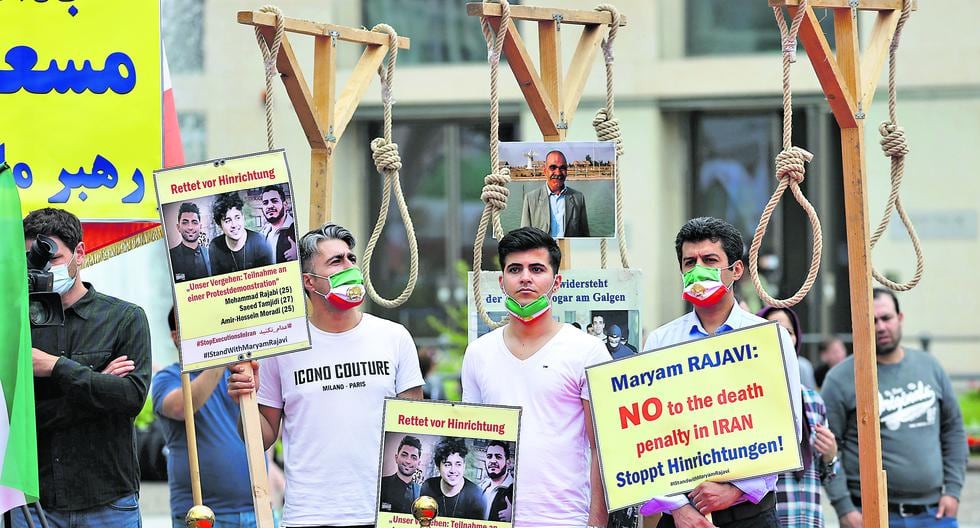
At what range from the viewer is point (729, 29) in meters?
16.3

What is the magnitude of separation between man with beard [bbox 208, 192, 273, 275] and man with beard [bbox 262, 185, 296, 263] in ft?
0.10

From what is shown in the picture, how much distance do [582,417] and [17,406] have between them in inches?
68.5

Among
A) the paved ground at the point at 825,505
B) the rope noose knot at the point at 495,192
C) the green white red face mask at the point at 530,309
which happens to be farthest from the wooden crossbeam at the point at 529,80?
the paved ground at the point at 825,505

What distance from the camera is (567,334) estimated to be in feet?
16.3

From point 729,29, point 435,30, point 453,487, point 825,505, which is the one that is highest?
point 435,30

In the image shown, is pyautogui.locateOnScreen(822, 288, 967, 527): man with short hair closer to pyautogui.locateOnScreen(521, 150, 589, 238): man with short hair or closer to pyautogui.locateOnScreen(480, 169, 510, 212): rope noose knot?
pyautogui.locateOnScreen(521, 150, 589, 238): man with short hair

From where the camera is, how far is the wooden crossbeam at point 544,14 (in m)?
5.57

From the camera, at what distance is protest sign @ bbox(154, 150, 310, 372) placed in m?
→ 4.88

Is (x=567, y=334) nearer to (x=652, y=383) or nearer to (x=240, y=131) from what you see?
(x=652, y=383)

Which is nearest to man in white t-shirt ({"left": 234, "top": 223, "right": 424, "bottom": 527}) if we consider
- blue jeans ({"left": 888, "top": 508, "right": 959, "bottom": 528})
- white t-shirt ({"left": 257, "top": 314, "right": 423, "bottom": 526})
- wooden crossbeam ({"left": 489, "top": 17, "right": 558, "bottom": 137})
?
white t-shirt ({"left": 257, "top": 314, "right": 423, "bottom": 526})

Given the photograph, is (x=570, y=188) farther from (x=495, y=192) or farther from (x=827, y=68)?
(x=827, y=68)

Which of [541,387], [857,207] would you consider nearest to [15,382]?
[541,387]

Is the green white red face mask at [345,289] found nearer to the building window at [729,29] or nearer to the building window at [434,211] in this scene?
the building window at [434,211]

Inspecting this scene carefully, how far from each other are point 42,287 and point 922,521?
387 centimetres
